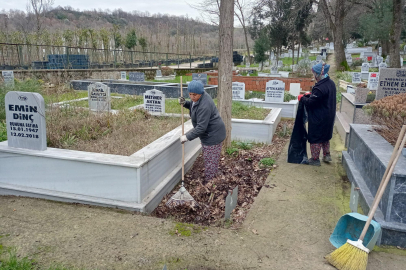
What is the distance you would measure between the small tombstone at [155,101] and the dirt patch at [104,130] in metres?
0.33

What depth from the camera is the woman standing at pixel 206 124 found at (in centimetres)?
438

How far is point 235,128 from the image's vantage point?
24.1 ft

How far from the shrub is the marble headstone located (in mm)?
2569

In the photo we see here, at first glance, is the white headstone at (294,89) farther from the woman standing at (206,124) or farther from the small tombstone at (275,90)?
the woman standing at (206,124)

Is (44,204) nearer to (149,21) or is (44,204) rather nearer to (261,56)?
(261,56)

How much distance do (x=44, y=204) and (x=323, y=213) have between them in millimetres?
3423

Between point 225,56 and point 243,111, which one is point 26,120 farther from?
point 243,111

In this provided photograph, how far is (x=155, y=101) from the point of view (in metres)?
7.72

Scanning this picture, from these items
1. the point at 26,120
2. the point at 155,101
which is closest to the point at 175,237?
the point at 26,120

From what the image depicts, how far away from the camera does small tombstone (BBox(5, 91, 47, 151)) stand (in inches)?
168

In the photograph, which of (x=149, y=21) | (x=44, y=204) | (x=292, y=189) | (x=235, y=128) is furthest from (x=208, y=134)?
(x=149, y=21)

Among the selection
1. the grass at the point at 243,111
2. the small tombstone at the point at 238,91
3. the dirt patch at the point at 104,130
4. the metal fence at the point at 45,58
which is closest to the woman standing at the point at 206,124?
the dirt patch at the point at 104,130

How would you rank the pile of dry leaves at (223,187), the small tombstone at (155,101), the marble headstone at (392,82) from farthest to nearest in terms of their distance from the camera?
the small tombstone at (155,101), the marble headstone at (392,82), the pile of dry leaves at (223,187)

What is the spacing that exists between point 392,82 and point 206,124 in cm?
498
